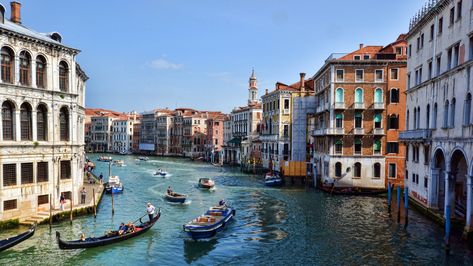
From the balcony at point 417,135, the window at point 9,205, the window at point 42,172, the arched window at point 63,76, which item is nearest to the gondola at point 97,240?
the window at point 9,205

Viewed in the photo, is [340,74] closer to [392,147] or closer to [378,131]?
[378,131]

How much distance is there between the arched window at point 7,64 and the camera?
1838 cm

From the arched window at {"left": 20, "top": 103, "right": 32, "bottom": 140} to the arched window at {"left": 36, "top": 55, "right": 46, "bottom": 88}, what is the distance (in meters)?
1.34

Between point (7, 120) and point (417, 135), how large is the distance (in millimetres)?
22347

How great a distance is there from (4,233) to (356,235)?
16.3 m

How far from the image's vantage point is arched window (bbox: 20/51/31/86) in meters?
19.2

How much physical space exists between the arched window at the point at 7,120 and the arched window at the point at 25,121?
1.70 ft

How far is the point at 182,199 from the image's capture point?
28.2 m

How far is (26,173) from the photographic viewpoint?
64.0ft

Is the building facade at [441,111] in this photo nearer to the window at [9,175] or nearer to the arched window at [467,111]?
the arched window at [467,111]

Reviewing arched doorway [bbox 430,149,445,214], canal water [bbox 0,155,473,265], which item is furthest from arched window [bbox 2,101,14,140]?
arched doorway [bbox 430,149,445,214]

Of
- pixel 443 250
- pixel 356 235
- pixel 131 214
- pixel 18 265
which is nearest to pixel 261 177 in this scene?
pixel 131 214

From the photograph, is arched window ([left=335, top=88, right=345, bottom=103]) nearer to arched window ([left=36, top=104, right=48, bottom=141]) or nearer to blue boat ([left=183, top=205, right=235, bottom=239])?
blue boat ([left=183, top=205, right=235, bottom=239])

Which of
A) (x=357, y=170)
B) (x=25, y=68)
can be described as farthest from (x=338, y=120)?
(x=25, y=68)
